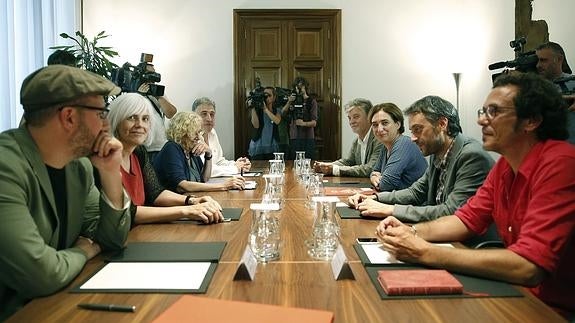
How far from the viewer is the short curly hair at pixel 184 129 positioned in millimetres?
3363

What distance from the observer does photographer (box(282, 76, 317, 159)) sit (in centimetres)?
604

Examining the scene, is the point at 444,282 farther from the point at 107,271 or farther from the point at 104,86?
the point at 104,86

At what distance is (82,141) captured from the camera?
5.16 feet

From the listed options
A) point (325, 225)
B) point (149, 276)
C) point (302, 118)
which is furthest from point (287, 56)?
point (149, 276)

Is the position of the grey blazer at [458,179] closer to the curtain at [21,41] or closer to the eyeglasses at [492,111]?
the eyeglasses at [492,111]

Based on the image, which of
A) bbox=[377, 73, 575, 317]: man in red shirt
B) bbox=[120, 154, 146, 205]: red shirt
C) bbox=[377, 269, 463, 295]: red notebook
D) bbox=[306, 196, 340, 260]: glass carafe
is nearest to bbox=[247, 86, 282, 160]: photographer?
bbox=[120, 154, 146, 205]: red shirt

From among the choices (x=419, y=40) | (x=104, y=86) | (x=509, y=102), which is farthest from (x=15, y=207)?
(x=419, y=40)

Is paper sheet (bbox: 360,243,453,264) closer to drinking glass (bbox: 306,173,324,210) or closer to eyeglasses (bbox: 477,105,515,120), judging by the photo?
eyeglasses (bbox: 477,105,515,120)

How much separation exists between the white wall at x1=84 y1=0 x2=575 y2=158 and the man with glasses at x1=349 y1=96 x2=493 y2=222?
11.9ft

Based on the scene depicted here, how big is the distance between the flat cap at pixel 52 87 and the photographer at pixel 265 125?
443cm

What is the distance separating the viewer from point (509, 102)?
173cm

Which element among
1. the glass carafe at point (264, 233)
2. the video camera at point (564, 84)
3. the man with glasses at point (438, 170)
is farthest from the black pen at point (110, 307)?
the video camera at point (564, 84)

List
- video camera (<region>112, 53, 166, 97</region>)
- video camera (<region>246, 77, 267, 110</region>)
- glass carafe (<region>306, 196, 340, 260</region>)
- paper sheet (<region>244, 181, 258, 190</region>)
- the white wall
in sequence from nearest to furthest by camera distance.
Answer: glass carafe (<region>306, 196, 340, 260</region>), paper sheet (<region>244, 181, 258, 190</region>), video camera (<region>112, 53, 166, 97</region>), video camera (<region>246, 77, 267, 110</region>), the white wall

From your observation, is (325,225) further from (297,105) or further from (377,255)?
(297,105)
